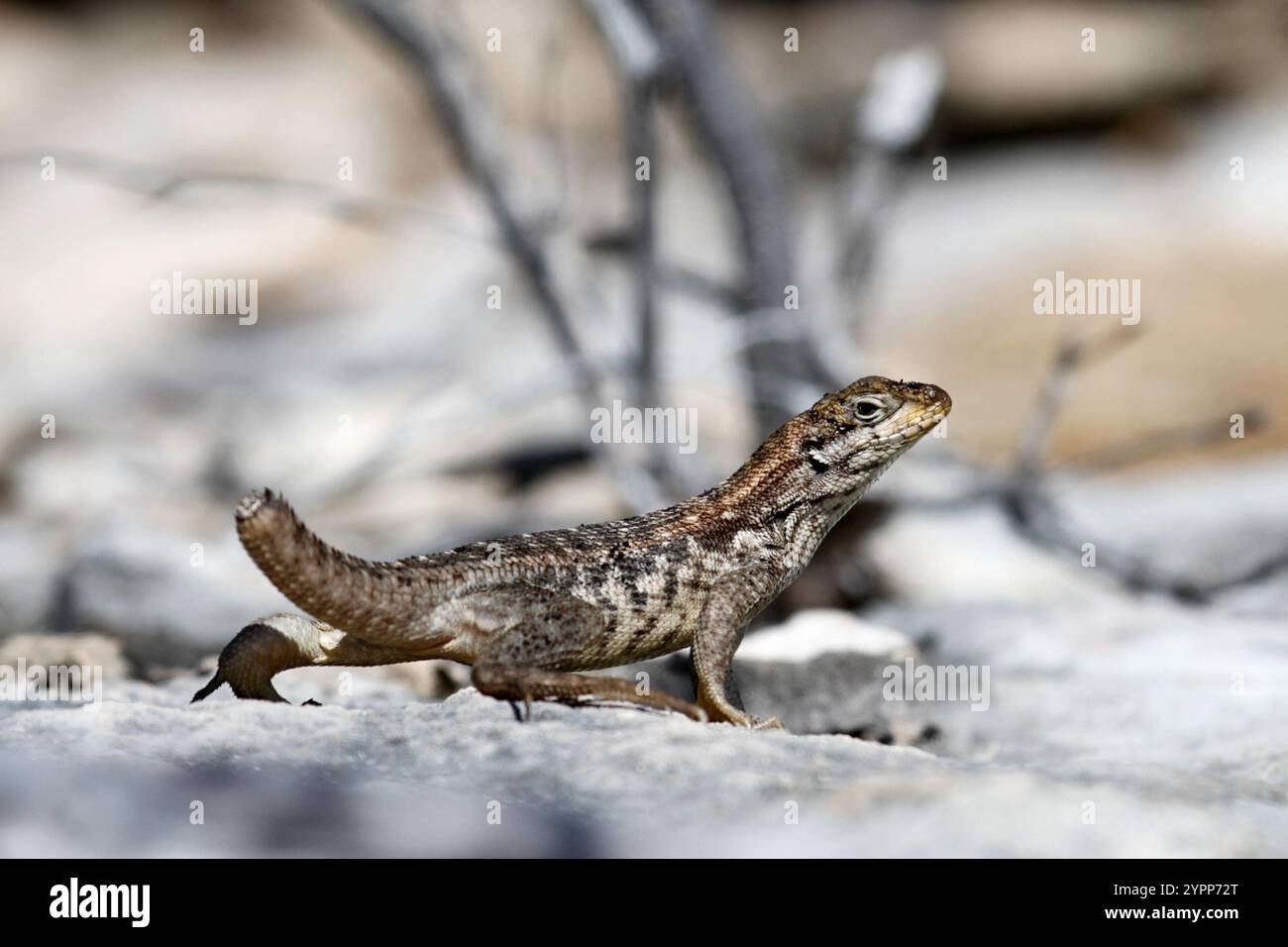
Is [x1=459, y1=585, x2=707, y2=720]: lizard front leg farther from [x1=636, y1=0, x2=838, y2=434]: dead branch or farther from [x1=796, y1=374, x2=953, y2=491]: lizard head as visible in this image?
[x1=636, y1=0, x2=838, y2=434]: dead branch

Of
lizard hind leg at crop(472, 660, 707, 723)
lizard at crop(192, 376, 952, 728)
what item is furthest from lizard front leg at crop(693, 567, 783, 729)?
lizard hind leg at crop(472, 660, 707, 723)

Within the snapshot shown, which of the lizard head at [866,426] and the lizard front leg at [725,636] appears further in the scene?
the lizard head at [866,426]

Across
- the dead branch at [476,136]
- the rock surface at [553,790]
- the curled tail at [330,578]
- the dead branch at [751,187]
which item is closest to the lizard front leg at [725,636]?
the rock surface at [553,790]

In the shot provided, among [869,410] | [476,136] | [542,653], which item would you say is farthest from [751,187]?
[542,653]

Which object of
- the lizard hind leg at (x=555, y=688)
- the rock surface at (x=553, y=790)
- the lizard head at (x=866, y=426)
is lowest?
the rock surface at (x=553, y=790)

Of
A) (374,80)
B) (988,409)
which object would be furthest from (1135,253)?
(374,80)

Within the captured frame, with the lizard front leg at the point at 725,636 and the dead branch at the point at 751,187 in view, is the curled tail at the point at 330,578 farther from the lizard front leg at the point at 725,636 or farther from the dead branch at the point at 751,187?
the dead branch at the point at 751,187

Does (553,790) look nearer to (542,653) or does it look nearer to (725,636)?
(542,653)
